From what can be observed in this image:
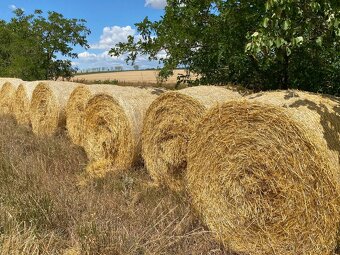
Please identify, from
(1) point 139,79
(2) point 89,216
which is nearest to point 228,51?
(2) point 89,216

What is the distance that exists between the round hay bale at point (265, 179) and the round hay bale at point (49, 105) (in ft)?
19.4

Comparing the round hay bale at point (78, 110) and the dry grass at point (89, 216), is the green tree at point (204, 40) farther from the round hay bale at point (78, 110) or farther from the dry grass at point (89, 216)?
the dry grass at point (89, 216)

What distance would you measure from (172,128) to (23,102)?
7664 mm

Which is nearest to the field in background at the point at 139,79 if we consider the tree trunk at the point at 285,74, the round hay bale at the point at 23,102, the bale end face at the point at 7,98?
the tree trunk at the point at 285,74

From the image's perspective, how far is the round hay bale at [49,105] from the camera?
34.3ft

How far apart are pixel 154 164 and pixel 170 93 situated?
1245 mm

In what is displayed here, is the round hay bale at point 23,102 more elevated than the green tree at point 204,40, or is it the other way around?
the green tree at point 204,40

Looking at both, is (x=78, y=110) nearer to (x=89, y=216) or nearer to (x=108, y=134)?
(x=108, y=134)

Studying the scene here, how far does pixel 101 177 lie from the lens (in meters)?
6.88

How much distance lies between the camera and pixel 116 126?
7.68 m

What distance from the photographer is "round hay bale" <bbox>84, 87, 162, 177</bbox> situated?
7344 millimetres

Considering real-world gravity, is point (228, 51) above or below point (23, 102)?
above

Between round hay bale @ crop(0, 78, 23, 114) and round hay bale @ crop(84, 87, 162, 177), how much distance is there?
6795mm

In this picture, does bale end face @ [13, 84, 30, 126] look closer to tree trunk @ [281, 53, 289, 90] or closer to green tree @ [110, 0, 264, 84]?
green tree @ [110, 0, 264, 84]
